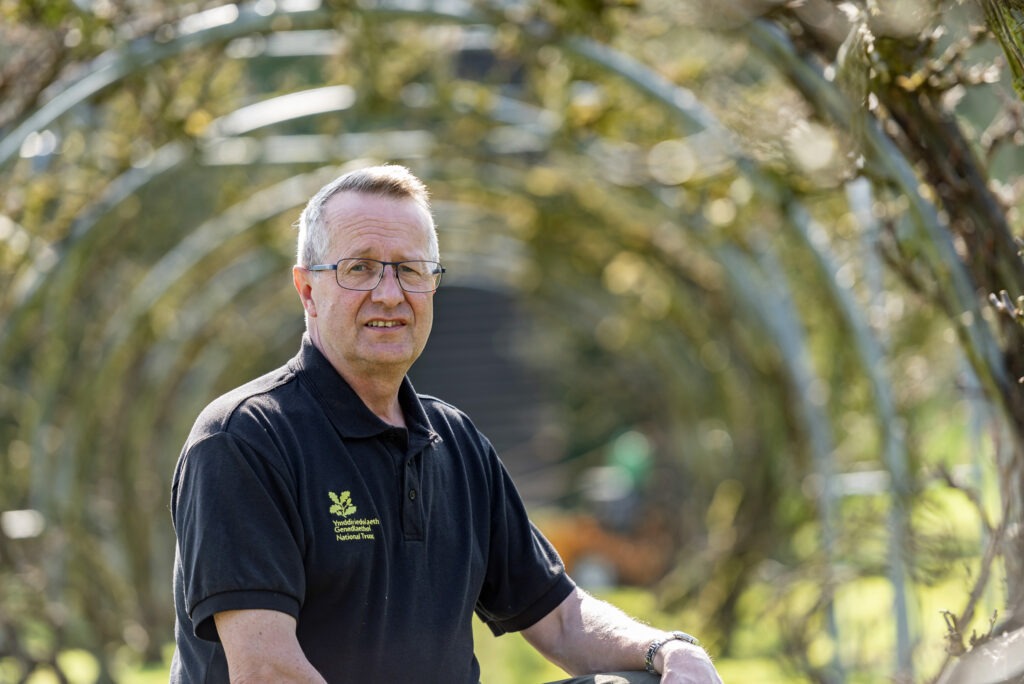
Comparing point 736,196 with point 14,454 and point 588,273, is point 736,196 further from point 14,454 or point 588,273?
point 14,454

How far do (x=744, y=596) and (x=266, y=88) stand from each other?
18.3 feet

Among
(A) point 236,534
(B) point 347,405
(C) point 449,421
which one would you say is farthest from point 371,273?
(A) point 236,534

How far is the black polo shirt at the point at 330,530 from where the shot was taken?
295 centimetres

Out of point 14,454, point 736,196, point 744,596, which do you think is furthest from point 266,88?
point 744,596

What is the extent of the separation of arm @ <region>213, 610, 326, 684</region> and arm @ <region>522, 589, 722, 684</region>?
2.45 feet

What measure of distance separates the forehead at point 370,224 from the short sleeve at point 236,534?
54 cm

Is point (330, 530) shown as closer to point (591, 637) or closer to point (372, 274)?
point (372, 274)

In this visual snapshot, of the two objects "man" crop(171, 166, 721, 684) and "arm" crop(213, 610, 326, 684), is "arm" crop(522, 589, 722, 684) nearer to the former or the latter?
"man" crop(171, 166, 721, 684)

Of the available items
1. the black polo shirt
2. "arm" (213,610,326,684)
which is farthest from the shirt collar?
"arm" (213,610,326,684)

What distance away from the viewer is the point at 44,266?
23.5 feet

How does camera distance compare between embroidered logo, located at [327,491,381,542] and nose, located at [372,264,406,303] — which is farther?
nose, located at [372,264,406,303]

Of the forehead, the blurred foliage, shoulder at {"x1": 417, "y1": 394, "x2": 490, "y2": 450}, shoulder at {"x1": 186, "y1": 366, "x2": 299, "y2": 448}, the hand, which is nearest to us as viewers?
shoulder at {"x1": 186, "y1": 366, "x2": 299, "y2": 448}

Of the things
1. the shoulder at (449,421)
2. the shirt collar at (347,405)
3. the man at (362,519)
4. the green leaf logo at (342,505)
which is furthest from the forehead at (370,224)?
the green leaf logo at (342,505)

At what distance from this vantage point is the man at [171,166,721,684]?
9.67 feet
